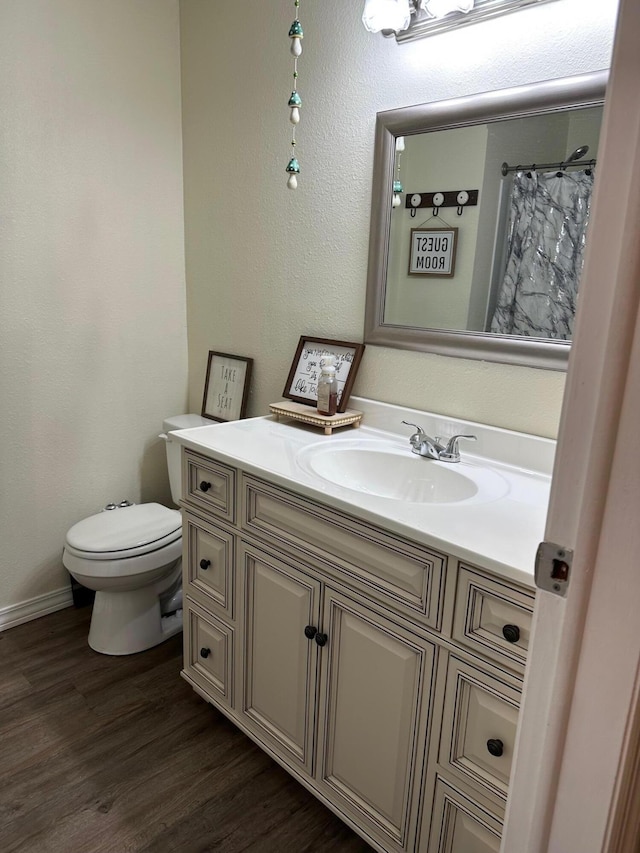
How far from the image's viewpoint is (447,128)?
158 cm

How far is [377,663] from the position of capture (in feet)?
4.17

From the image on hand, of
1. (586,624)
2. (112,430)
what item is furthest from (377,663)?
(112,430)

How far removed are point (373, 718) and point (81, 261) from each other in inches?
71.0

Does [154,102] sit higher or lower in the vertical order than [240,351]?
higher

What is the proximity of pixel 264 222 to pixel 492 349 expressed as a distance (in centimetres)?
99

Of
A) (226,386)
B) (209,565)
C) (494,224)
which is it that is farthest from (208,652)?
(494,224)

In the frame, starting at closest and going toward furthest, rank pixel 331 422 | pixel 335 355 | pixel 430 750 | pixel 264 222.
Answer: pixel 430 750, pixel 331 422, pixel 335 355, pixel 264 222

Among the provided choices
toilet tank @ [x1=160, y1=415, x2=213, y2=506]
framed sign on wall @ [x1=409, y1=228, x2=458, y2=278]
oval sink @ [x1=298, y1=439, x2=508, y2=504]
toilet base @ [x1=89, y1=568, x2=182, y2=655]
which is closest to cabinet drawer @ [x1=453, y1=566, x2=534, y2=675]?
oval sink @ [x1=298, y1=439, x2=508, y2=504]

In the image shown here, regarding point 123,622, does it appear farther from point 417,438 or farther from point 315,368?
point 417,438

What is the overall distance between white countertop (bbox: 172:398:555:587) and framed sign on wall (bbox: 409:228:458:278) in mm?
397

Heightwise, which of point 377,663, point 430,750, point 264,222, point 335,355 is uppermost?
point 264,222

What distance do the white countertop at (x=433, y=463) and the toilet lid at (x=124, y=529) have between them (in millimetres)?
529

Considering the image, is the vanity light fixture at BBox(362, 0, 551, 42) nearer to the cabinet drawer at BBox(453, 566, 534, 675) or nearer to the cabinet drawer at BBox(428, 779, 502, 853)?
the cabinet drawer at BBox(453, 566, 534, 675)

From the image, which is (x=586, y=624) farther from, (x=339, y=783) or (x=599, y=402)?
(x=339, y=783)
